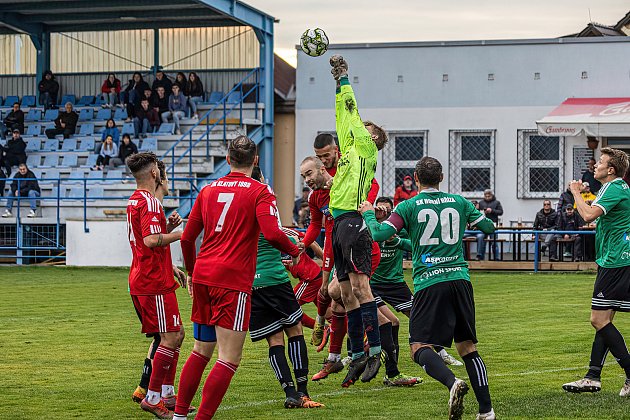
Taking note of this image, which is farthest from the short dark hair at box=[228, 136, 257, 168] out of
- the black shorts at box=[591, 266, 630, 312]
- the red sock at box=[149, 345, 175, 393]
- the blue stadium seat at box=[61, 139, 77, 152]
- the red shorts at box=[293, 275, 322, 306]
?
the blue stadium seat at box=[61, 139, 77, 152]

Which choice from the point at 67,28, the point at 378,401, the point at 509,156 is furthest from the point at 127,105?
the point at 378,401

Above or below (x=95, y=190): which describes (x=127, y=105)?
above

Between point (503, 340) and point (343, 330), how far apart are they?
318 cm

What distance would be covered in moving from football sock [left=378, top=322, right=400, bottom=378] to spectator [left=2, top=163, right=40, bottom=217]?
766 inches

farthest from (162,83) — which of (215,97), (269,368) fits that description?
(269,368)

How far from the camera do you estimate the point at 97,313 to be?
16.4 meters

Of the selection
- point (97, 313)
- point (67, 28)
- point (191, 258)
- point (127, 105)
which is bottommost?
point (97, 313)

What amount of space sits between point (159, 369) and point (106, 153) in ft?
71.1

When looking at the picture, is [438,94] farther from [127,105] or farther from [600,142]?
[127,105]

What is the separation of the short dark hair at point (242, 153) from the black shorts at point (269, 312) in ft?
5.01

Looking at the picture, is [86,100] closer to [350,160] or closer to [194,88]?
[194,88]

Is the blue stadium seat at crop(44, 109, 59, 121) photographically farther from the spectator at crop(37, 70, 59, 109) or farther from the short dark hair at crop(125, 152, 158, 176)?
the short dark hair at crop(125, 152, 158, 176)

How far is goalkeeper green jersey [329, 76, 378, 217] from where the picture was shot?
30.9 ft

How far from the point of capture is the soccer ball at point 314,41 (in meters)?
10.8
